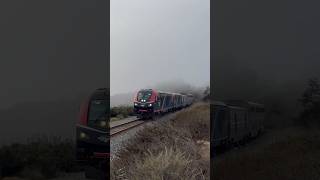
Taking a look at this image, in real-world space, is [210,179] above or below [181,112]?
below

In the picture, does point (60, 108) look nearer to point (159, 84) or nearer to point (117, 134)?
point (117, 134)

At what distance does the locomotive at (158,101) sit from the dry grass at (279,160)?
1141 millimetres

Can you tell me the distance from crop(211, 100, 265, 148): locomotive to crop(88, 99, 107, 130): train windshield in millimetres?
1809

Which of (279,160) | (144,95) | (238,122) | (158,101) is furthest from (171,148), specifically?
(279,160)

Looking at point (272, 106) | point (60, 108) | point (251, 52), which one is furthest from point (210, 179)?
point (60, 108)

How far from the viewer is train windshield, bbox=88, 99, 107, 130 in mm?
8852

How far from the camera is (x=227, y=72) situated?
8953 millimetres

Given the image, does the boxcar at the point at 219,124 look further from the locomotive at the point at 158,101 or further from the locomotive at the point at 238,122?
the locomotive at the point at 158,101

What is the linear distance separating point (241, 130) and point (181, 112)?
1121mm

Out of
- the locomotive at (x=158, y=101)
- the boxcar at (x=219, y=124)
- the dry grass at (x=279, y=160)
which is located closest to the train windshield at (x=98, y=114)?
the locomotive at (x=158, y=101)

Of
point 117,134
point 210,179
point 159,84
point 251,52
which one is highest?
point 251,52

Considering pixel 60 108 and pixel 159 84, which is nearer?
pixel 159 84

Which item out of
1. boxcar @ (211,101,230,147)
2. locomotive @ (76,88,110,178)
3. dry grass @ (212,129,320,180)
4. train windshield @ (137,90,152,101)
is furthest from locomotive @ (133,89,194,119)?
dry grass @ (212,129,320,180)

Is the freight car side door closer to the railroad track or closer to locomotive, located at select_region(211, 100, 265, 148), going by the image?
locomotive, located at select_region(211, 100, 265, 148)
